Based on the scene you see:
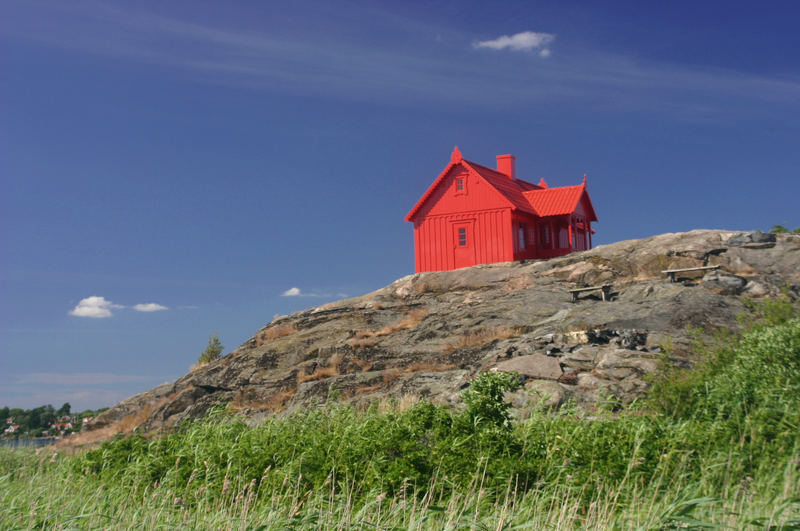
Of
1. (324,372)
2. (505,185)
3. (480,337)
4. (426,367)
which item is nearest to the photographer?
(426,367)

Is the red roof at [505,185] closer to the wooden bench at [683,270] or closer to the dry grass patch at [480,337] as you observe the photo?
the wooden bench at [683,270]

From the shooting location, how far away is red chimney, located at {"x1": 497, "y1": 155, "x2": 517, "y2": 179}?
38.0m

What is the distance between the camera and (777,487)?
8.03 m

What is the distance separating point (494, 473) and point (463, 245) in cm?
2457

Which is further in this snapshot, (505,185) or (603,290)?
(505,185)

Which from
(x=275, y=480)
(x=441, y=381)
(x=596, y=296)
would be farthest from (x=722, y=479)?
(x=596, y=296)

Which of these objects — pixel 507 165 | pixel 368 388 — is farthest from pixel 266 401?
pixel 507 165

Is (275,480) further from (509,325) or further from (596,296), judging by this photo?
(596,296)

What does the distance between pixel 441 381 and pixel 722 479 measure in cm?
981

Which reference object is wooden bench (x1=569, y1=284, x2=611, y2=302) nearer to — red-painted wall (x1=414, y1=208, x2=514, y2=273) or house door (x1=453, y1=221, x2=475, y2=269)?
red-painted wall (x1=414, y1=208, x2=514, y2=273)

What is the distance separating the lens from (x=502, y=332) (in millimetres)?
21016

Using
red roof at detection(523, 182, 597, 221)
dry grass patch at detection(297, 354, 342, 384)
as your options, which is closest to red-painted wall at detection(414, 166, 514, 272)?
red roof at detection(523, 182, 597, 221)

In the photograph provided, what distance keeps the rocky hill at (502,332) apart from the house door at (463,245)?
2.58m

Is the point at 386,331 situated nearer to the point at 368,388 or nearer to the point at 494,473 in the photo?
the point at 368,388
